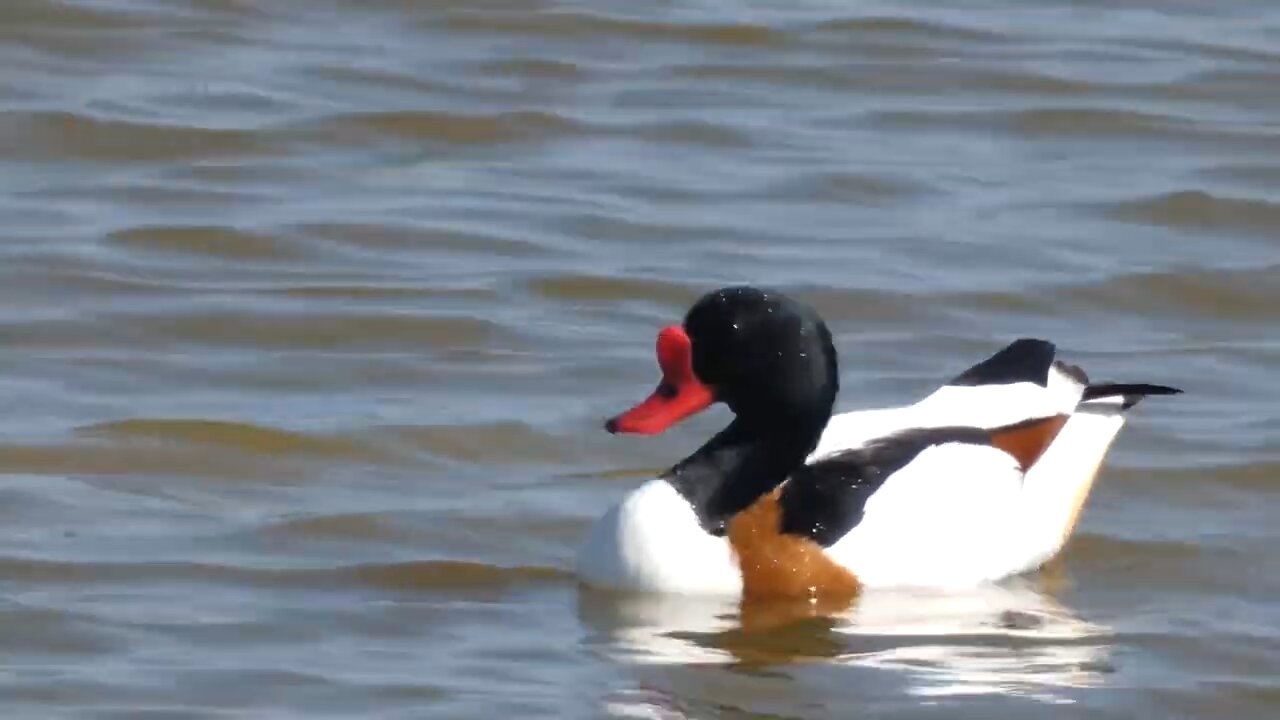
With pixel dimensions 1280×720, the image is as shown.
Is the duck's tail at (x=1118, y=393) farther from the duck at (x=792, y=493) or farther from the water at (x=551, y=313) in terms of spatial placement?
the duck at (x=792, y=493)

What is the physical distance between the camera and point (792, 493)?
9.41m

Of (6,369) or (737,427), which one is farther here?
(6,369)

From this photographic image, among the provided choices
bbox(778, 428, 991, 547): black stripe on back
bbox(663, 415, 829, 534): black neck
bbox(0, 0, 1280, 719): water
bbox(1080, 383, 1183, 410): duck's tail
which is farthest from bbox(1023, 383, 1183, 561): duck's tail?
bbox(663, 415, 829, 534): black neck

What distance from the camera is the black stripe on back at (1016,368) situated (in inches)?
400

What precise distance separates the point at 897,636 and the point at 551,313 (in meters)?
4.09

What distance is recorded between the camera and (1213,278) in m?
13.1

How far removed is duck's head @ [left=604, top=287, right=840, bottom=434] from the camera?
9312mm

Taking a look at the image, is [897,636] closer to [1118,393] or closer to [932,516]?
[932,516]

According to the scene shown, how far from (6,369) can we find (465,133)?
172 inches

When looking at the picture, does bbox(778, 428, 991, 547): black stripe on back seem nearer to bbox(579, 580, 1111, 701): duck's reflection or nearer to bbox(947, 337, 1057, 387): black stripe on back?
bbox(579, 580, 1111, 701): duck's reflection

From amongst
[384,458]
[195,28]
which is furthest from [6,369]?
[195,28]

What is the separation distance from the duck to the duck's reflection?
93mm

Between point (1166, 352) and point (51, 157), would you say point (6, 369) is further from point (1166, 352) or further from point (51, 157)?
point (1166, 352)

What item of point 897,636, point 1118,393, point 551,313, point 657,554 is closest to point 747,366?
point 657,554
